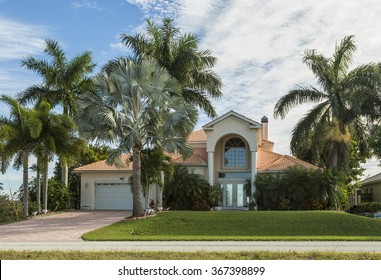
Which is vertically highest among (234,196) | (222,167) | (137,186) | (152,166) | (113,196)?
(222,167)

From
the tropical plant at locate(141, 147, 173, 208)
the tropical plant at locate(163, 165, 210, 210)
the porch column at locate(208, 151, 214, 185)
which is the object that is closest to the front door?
the porch column at locate(208, 151, 214, 185)

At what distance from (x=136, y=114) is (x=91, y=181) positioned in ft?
35.3

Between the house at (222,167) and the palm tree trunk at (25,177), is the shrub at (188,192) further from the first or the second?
the palm tree trunk at (25,177)

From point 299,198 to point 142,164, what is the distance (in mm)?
10027

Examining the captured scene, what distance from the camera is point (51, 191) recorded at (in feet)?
117

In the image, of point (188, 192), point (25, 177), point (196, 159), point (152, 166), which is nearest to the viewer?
point (152, 166)

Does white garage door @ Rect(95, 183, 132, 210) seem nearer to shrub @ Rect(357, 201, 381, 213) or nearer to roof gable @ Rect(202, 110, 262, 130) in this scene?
roof gable @ Rect(202, 110, 262, 130)

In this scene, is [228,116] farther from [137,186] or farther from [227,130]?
[137,186]

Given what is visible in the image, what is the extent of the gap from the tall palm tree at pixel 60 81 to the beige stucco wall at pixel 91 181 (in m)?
1.39

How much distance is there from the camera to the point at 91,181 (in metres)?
37.2

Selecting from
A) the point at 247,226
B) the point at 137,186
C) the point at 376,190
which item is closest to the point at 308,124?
the point at 247,226

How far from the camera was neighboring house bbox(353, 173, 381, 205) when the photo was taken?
42938 mm

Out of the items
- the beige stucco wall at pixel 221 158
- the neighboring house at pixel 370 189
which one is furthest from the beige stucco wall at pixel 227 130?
the neighboring house at pixel 370 189

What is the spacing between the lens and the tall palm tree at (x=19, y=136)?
1155 inches
